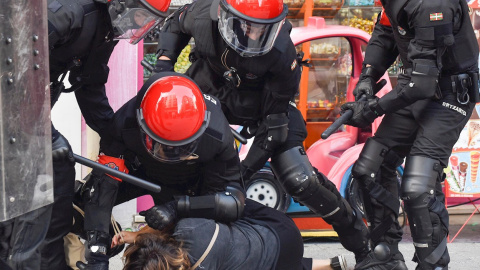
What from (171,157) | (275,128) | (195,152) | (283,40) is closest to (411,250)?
(275,128)

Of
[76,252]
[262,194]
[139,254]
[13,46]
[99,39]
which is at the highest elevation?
[13,46]

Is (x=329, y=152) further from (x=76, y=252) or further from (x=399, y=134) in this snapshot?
(x=76, y=252)

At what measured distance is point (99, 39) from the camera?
351cm

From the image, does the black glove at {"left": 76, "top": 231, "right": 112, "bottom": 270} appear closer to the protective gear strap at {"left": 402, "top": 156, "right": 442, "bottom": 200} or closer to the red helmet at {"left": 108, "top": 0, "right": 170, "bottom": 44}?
the red helmet at {"left": 108, "top": 0, "right": 170, "bottom": 44}

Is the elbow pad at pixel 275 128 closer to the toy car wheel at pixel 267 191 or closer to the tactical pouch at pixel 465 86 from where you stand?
the tactical pouch at pixel 465 86

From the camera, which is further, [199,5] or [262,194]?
[262,194]

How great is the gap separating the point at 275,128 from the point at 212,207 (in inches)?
38.4

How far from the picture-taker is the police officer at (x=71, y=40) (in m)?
3.26

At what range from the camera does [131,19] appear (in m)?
3.41

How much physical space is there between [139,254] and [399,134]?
1.93 m

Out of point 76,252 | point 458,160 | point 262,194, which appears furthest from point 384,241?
point 76,252

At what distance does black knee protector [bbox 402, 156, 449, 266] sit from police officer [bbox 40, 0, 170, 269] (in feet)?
5.02

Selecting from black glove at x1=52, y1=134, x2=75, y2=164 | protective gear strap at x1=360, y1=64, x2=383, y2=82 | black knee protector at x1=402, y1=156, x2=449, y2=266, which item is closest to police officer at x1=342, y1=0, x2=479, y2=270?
black knee protector at x1=402, y1=156, x2=449, y2=266

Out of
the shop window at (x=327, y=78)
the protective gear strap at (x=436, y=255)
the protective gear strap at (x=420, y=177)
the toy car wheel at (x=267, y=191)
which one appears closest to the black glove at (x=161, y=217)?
the protective gear strap at (x=420, y=177)
